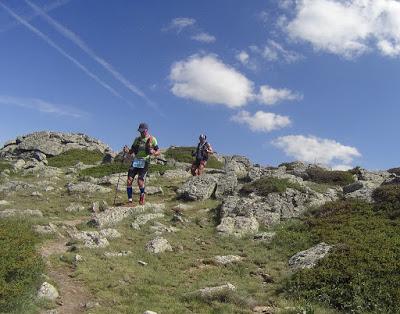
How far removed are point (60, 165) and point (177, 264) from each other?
32.1 meters

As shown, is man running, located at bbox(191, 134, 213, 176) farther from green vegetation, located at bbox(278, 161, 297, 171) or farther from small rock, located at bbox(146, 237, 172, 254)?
green vegetation, located at bbox(278, 161, 297, 171)

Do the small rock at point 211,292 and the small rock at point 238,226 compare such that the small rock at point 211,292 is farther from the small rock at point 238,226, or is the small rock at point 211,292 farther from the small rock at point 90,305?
the small rock at point 238,226

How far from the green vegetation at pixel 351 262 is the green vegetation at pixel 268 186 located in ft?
13.4

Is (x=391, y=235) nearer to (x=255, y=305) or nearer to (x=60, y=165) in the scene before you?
(x=255, y=305)

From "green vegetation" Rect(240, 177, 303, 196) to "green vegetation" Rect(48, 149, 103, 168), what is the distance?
24.5 m

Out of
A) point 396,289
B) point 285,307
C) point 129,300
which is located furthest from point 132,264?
point 396,289

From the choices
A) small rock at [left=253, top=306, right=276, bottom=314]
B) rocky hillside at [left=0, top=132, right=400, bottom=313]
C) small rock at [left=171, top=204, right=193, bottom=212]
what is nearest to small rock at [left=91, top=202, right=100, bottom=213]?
rocky hillside at [left=0, top=132, right=400, bottom=313]

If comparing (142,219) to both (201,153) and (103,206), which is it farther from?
(201,153)

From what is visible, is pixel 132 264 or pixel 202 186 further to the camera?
pixel 202 186

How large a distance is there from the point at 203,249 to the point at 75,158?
3325 centimetres

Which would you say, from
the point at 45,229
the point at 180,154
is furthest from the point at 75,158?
the point at 45,229

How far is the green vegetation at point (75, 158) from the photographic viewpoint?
149 ft

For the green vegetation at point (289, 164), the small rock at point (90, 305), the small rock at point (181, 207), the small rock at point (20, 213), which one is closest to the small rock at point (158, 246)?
the small rock at point (90, 305)

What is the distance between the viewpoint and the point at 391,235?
16641 mm
